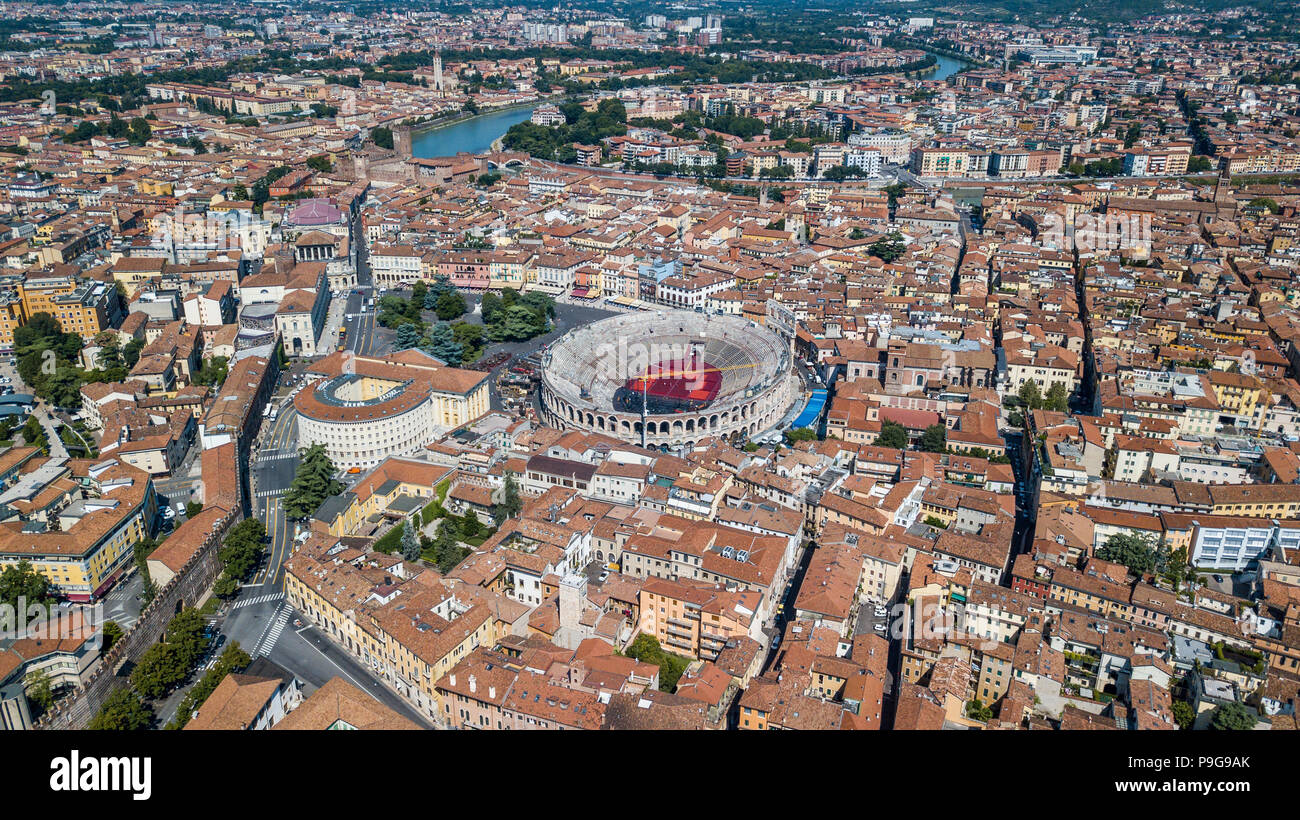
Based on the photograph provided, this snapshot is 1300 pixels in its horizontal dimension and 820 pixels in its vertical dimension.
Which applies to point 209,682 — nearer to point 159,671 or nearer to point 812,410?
point 159,671

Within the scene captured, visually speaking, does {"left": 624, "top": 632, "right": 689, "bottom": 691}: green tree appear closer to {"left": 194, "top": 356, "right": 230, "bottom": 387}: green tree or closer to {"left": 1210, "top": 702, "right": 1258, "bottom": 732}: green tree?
{"left": 1210, "top": 702, "right": 1258, "bottom": 732}: green tree

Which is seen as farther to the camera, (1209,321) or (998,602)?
(1209,321)

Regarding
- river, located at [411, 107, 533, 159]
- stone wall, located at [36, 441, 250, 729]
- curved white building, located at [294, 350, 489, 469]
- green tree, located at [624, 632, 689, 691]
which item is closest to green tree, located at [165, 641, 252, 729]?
stone wall, located at [36, 441, 250, 729]

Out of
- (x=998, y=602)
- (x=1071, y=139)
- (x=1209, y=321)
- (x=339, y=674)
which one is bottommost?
(x=339, y=674)

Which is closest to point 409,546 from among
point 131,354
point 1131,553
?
point 1131,553

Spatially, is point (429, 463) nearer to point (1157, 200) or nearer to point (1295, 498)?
point (1295, 498)

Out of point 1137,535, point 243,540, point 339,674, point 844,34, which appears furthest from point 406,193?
point 844,34
